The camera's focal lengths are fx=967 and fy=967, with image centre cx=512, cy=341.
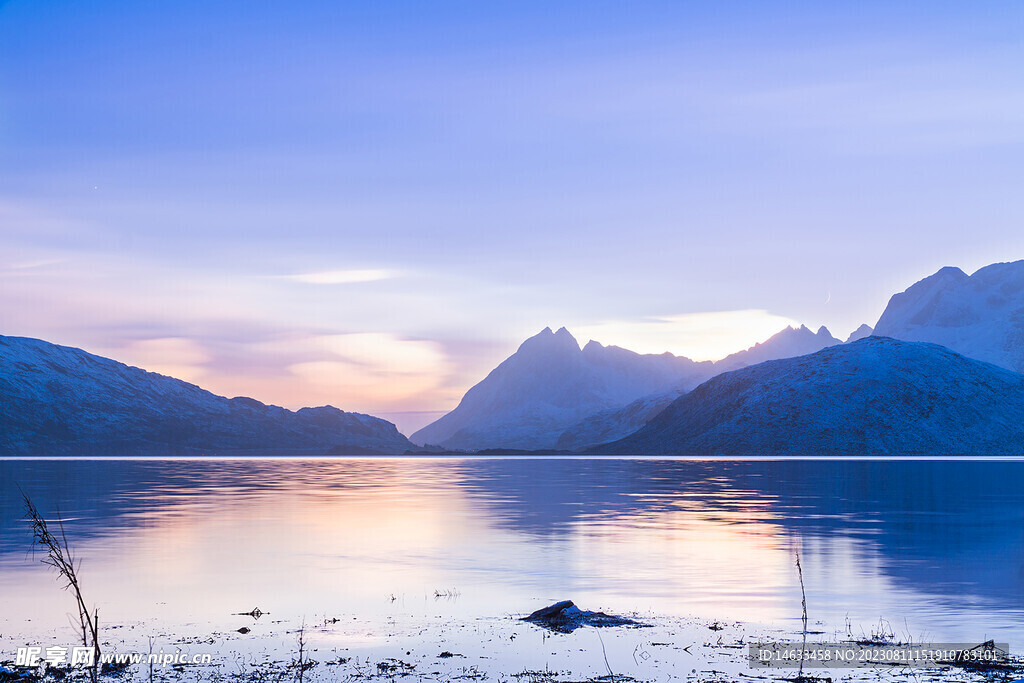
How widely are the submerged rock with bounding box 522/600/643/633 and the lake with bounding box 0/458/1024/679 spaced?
1964 millimetres

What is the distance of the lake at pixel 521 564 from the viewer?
2862 cm

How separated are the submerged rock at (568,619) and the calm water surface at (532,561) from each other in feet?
6.94

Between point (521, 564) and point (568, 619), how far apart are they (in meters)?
14.1

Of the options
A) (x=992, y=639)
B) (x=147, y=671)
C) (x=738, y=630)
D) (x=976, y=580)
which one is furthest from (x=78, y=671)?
(x=976, y=580)

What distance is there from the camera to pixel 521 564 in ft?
132

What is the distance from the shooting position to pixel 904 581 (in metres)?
35.5

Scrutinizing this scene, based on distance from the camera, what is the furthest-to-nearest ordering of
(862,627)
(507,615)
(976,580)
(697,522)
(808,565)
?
(697,522) < (808,565) < (976,580) < (507,615) < (862,627)

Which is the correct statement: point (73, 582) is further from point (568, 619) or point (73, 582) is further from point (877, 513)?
point (877, 513)

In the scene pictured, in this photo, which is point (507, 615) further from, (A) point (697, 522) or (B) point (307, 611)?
(A) point (697, 522)

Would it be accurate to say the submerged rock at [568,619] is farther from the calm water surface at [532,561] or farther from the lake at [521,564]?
A: the calm water surface at [532,561]

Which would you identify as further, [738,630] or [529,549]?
[529,549]

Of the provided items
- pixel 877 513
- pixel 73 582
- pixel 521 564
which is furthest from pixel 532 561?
pixel 877 513

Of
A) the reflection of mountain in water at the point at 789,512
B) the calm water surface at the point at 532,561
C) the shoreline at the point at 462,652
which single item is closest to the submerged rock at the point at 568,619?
the shoreline at the point at 462,652

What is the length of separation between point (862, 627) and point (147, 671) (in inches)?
718
